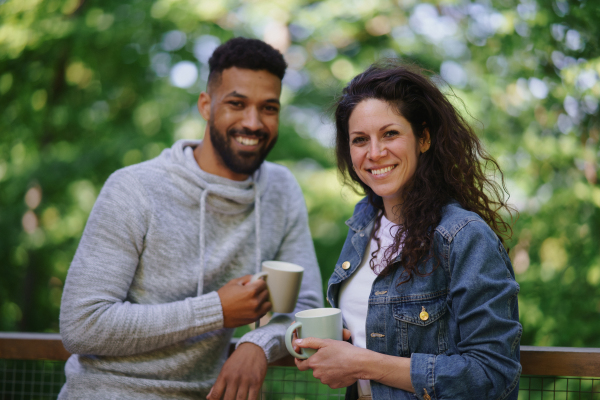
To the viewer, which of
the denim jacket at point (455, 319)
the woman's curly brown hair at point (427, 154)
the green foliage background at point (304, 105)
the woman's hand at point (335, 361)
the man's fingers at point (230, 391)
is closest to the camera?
the denim jacket at point (455, 319)

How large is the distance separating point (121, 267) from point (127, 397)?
0.42m

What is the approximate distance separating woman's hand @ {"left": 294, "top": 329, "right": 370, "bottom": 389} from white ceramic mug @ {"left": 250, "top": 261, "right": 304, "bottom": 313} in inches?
12.1

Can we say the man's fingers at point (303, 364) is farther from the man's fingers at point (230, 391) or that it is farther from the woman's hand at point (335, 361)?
the man's fingers at point (230, 391)

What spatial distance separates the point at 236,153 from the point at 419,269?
0.86 meters

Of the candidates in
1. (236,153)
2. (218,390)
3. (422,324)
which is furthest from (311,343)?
(236,153)

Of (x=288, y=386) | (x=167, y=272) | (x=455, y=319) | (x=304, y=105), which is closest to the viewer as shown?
(x=455, y=319)

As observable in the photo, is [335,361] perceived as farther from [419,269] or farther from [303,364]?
[419,269]

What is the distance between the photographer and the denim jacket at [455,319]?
111 centimetres

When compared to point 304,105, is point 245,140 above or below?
below

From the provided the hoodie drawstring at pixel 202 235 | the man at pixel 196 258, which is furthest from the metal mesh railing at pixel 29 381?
the hoodie drawstring at pixel 202 235

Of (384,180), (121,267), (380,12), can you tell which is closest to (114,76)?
(380,12)

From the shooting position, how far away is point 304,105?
4.12 metres

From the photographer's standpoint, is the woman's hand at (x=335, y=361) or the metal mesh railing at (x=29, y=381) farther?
the metal mesh railing at (x=29, y=381)

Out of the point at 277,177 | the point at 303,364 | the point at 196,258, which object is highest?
the point at 277,177
